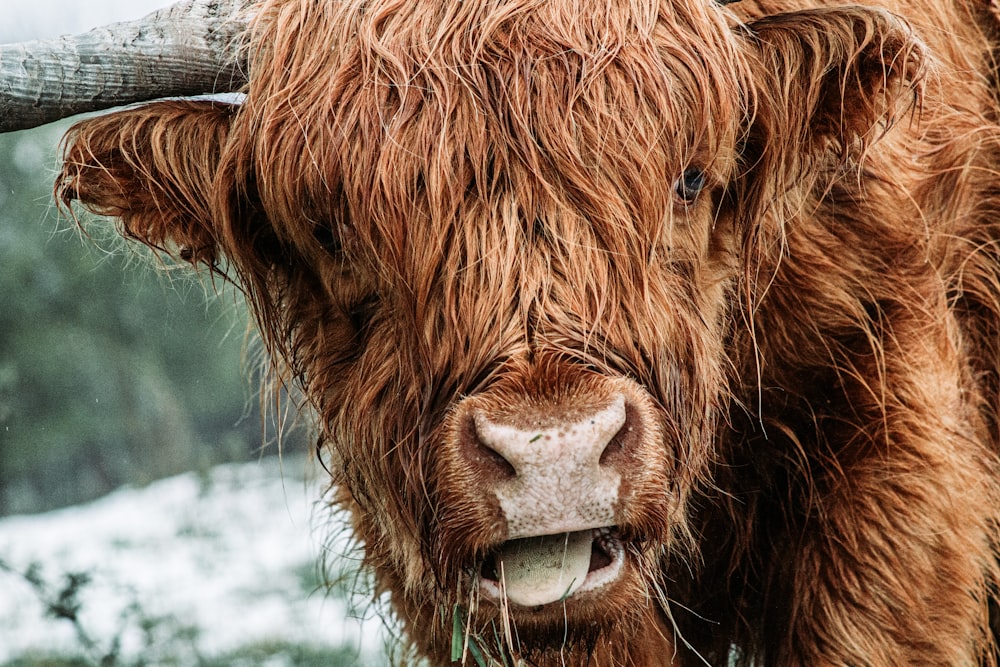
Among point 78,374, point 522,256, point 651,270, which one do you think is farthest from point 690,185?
point 78,374

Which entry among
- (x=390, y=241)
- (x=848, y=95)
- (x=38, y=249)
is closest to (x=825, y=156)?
(x=848, y=95)

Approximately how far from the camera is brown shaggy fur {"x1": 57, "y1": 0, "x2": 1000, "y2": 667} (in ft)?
7.86

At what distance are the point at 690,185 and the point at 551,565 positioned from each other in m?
0.89

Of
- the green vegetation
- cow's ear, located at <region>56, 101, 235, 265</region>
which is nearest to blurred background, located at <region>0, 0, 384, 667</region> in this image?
the green vegetation

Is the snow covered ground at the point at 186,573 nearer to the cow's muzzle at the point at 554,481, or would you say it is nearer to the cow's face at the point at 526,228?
the cow's face at the point at 526,228

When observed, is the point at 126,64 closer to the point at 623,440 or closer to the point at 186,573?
the point at 623,440

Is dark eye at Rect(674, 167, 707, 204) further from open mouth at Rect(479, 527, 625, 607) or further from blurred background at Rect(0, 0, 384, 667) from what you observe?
blurred background at Rect(0, 0, 384, 667)

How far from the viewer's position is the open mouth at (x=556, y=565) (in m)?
2.31

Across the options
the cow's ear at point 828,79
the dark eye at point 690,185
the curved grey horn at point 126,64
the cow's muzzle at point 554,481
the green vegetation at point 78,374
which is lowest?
the green vegetation at point 78,374

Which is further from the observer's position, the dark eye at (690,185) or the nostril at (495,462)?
the dark eye at (690,185)

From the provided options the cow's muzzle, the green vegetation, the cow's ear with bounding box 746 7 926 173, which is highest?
the cow's ear with bounding box 746 7 926 173

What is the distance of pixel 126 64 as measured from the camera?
102 inches

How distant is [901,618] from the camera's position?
284cm

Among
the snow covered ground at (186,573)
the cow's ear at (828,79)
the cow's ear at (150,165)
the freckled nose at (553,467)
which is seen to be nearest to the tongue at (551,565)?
the freckled nose at (553,467)
